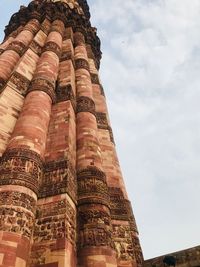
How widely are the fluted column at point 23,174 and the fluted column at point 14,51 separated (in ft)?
5.06

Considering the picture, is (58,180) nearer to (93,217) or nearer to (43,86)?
(93,217)

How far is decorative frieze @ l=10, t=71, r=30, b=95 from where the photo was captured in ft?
29.4

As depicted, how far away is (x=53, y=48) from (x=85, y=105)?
3712 mm

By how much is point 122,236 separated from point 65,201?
1.65 metres

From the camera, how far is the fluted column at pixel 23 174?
459cm

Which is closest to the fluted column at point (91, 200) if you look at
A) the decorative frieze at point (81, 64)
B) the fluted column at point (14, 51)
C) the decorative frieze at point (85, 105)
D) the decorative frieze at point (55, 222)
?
the decorative frieze at point (85, 105)

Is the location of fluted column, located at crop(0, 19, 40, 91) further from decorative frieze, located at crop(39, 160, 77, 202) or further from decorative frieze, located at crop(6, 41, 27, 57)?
decorative frieze, located at crop(39, 160, 77, 202)

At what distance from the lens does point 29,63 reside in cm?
1045

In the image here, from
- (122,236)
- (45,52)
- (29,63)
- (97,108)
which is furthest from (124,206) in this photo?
(45,52)

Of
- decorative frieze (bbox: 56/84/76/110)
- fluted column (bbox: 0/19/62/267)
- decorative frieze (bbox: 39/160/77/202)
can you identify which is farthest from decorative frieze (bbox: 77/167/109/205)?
decorative frieze (bbox: 56/84/76/110)

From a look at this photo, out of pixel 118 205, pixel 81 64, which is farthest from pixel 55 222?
pixel 81 64

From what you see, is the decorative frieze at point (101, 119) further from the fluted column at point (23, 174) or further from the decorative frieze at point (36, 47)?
the decorative frieze at point (36, 47)

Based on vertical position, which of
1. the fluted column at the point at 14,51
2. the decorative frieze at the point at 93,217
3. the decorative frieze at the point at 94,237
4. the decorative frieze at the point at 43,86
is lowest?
the decorative frieze at the point at 94,237

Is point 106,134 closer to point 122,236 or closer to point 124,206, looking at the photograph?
point 124,206
